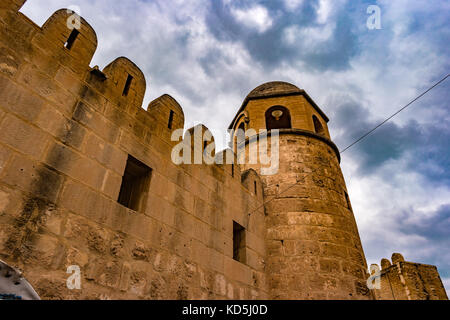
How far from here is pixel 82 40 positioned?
388cm

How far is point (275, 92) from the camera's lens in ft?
29.9

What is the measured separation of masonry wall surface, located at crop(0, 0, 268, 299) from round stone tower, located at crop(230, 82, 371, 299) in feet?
3.86

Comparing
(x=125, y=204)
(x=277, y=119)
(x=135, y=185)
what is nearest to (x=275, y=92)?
(x=277, y=119)

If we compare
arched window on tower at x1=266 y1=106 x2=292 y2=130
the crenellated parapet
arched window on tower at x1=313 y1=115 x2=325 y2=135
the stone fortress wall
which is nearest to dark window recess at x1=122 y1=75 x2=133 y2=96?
the stone fortress wall

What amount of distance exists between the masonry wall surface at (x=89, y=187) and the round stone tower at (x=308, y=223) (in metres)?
1.18

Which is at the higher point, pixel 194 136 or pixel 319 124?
pixel 319 124

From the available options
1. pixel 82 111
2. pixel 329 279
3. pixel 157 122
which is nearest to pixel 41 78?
pixel 82 111

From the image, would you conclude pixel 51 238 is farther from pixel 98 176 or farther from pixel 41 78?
pixel 41 78

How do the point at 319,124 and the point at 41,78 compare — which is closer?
the point at 41,78

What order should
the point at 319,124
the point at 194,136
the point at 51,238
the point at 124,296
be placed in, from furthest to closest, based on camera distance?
the point at 319,124 < the point at 194,136 < the point at 124,296 < the point at 51,238

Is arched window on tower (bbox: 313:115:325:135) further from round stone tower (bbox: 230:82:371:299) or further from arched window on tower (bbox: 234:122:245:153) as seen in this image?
arched window on tower (bbox: 234:122:245:153)

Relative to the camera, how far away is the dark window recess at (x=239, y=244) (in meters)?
5.19

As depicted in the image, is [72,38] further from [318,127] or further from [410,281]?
[410,281]

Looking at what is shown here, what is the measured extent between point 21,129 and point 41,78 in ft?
2.38
